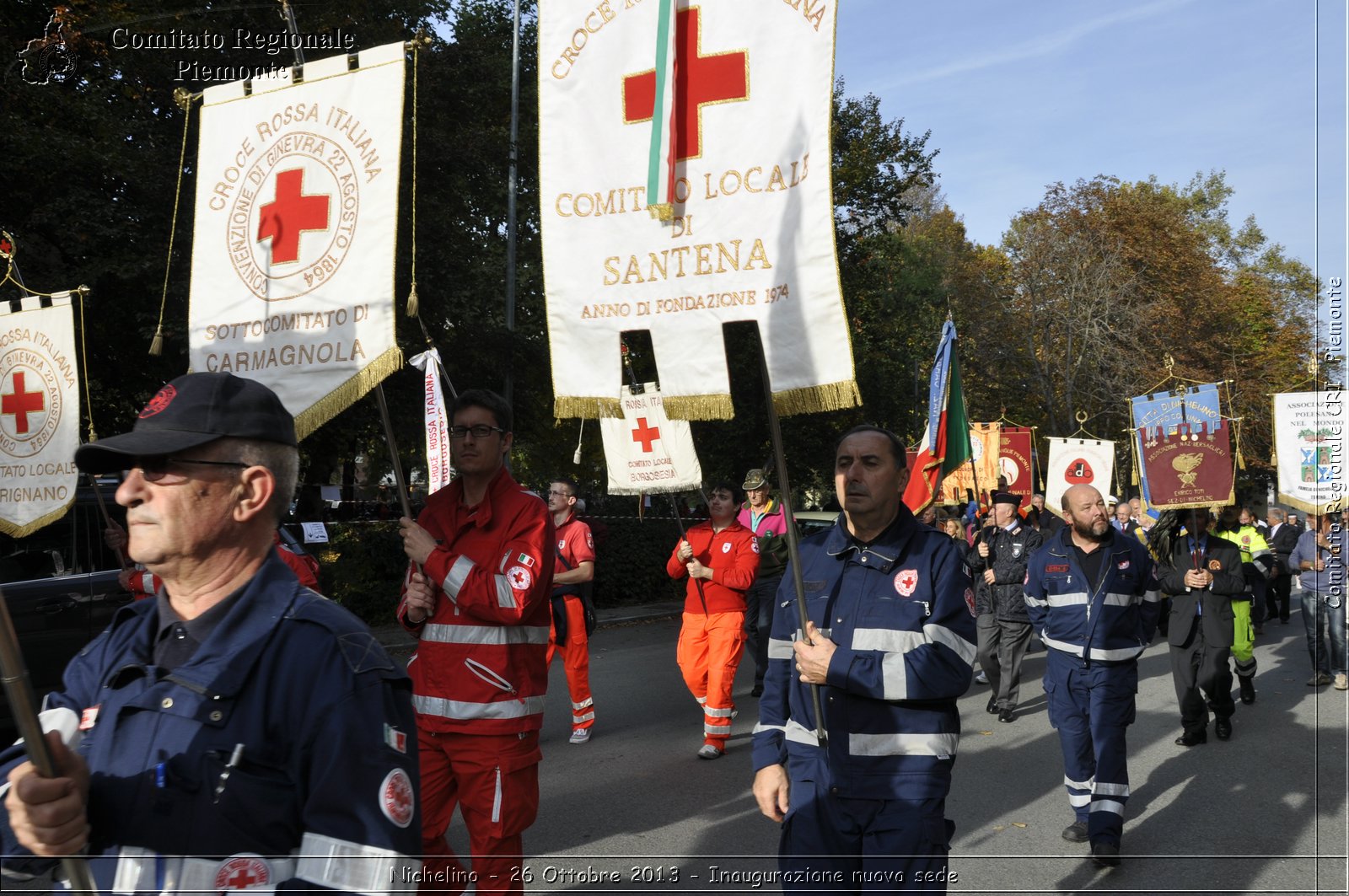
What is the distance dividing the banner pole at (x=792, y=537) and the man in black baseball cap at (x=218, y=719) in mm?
1668

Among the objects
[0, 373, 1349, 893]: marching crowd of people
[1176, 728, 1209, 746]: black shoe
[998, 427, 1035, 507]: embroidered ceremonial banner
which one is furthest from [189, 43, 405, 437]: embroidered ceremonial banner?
[998, 427, 1035, 507]: embroidered ceremonial banner

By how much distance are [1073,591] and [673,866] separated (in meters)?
2.87

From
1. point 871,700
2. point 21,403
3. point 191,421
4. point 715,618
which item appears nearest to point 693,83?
point 871,700

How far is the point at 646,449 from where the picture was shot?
40.9 ft

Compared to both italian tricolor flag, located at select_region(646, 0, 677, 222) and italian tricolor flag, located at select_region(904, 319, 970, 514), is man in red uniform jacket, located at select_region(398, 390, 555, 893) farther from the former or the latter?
italian tricolor flag, located at select_region(904, 319, 970, 514)

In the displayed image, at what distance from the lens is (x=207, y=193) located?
485cm

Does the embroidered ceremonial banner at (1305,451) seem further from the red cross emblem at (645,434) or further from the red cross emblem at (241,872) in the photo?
the red cross emblem at (241,872)

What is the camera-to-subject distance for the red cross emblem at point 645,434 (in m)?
12.5

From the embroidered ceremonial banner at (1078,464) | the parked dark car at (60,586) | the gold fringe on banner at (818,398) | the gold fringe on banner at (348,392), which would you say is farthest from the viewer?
the embroidered ceremonial banner at (1078,464)

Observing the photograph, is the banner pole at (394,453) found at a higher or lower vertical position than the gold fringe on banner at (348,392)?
lower

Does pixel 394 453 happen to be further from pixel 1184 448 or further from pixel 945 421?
pixel 1184 448

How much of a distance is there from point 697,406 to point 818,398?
0.44 metres

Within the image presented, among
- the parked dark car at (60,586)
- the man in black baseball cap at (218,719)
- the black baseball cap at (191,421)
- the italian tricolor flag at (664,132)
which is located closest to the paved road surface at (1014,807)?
the italian tricolor flag at (664,132)

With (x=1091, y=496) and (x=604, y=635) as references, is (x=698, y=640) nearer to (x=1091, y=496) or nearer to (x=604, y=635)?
(x=1091, y=496)
